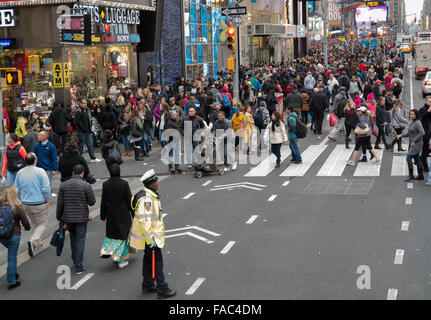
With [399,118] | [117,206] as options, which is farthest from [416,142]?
[117,206]

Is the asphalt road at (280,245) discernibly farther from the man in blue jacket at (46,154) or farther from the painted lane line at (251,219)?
the man in blue jacket at (46,154)

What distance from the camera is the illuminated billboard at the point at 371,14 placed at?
140m

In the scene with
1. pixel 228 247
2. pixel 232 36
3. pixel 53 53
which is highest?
pixel 232 36

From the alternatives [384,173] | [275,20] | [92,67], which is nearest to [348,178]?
[384,173]

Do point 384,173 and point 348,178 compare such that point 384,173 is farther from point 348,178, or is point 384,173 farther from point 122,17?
point 122,17

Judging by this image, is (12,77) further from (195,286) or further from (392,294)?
(392,294)

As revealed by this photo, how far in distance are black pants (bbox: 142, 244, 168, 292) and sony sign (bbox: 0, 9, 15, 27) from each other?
55.3ft

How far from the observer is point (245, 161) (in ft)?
65.4

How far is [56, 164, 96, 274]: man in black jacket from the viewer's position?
10.4 meters

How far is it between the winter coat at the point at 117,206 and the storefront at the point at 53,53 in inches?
548

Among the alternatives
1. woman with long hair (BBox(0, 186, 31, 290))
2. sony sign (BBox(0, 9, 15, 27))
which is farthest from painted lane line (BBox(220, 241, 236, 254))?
sony sign (BBox(0, 9, 15, 27))

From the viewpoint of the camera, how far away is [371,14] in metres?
142

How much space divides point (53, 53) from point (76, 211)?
15069 mm
